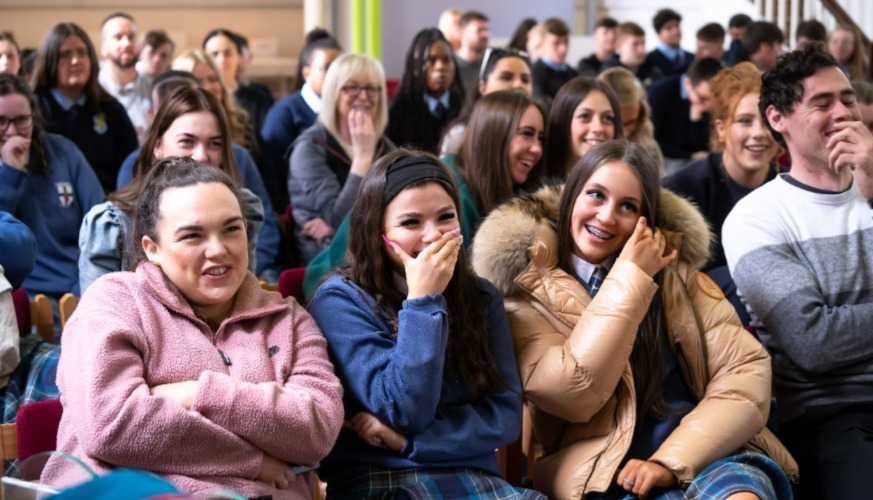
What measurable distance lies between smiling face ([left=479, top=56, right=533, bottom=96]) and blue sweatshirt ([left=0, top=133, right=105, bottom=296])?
5.76 ft

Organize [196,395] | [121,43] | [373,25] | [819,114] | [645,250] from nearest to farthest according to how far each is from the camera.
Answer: [196,395] < [645,250] < [819,114] < [121,43] < [373,25]

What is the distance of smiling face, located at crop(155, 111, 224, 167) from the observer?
293 centimetres

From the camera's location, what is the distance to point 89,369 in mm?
1854

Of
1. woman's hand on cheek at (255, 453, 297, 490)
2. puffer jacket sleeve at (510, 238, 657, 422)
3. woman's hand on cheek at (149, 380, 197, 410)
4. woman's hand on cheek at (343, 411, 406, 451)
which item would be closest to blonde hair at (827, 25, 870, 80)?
puffer jacket sleeve at (510, 238, 657, 422)

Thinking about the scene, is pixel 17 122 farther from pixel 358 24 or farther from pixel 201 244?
pixel 358 24

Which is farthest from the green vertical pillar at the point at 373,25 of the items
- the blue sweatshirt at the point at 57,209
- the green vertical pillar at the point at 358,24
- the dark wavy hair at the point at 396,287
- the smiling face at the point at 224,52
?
the dark wavy hair at the point at 396,287

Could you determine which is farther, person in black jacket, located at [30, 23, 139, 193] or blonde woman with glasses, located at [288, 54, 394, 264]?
person in black jacket, located at [30, 23, 139, 193]

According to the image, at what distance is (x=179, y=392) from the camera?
189 cm

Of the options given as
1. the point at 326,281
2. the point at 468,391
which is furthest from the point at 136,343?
the point at 468,391

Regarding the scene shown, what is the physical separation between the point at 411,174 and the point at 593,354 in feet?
1.75

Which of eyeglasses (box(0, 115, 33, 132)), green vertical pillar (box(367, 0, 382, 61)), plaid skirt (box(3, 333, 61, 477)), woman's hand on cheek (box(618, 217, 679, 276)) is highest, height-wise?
green vertical pillar (box(367, 0, 382, 61))

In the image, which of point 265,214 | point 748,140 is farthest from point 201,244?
point 748,140

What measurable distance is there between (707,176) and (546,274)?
1.32 m

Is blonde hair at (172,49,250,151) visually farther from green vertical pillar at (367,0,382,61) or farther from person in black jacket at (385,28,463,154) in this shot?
green vertical pillar at (367,0,382,61)
